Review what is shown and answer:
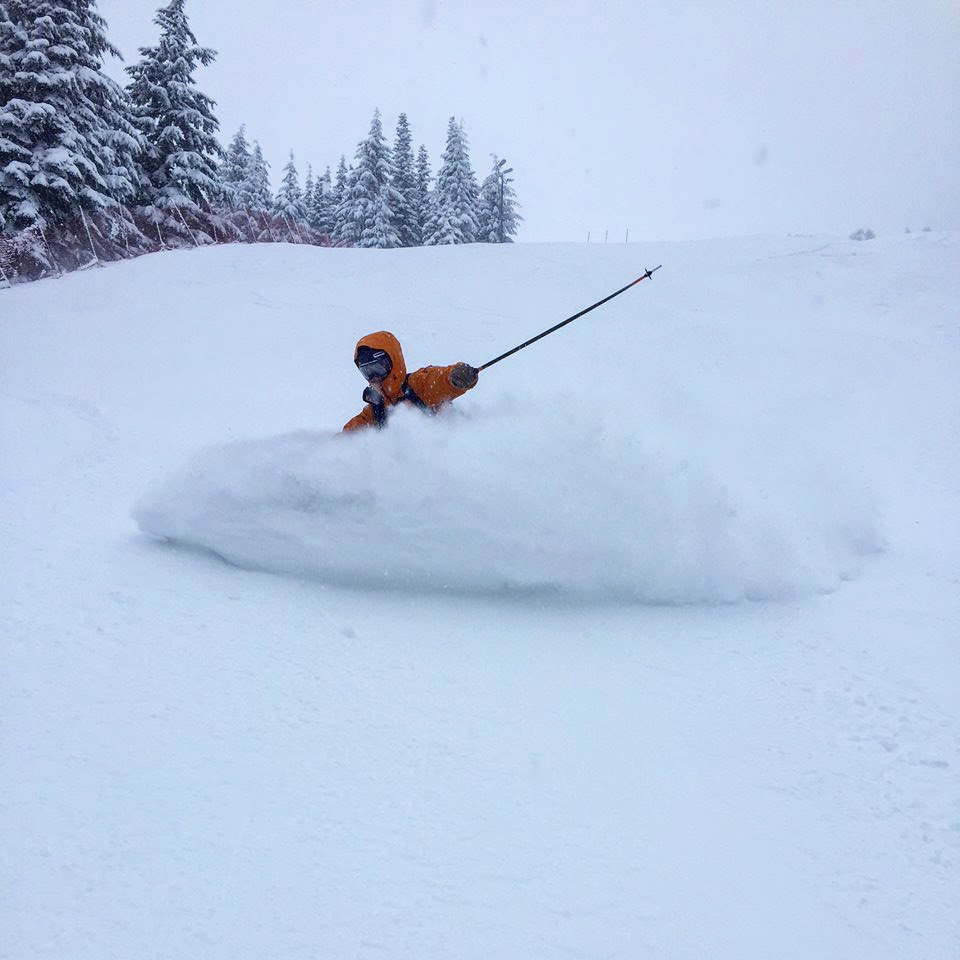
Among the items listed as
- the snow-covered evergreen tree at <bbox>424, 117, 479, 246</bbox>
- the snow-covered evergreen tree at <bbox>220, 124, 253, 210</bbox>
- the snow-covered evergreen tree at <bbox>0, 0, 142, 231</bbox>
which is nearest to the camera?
the snow-covered evergreen tree at <bbox>0, 0, 142, 231</bbox>

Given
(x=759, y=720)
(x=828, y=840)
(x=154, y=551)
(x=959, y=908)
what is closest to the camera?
(x=959, y=908)

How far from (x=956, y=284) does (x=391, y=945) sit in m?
12.3

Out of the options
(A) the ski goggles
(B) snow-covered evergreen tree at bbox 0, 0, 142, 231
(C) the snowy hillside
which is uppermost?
(B) snow-covered evergreen tree at bbox 0, 0, 142, 231

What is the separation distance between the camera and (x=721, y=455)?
6832 mm

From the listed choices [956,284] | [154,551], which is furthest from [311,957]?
[956,284]

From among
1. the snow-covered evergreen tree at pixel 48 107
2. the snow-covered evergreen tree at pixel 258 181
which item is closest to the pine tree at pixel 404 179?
the snow-covered evergreen tree at pixel 258 181

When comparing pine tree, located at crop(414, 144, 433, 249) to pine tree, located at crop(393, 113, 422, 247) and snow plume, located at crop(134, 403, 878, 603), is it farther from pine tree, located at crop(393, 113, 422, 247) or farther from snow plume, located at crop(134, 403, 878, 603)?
snow plume, located at crop(134, 403, 878, 603)

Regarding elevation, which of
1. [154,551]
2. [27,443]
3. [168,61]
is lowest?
[154,551]

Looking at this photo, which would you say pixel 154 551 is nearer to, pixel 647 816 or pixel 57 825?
pixel 57 825

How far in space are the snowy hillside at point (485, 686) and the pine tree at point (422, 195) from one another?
33.0 metres

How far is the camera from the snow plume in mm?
3881

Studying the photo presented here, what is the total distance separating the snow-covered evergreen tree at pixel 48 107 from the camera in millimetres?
16172

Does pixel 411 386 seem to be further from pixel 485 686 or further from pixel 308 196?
pixel 308 196

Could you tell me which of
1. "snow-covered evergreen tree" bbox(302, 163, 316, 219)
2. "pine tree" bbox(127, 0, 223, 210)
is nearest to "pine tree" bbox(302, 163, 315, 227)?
"snow-covered evergreen tree" bbox(302, 163, 316, 219)
